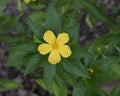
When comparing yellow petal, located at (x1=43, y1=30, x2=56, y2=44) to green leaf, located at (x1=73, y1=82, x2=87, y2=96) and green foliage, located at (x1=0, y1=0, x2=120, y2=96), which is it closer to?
green foliage, located at (x1=0, y1=0, x2=120, y2=96)

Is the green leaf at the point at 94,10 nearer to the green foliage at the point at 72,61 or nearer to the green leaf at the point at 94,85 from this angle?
the green foliage at the point at 72,61

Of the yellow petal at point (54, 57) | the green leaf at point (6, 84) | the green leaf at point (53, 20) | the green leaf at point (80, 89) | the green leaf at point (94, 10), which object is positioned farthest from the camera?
the green leaf at point (94, 10)

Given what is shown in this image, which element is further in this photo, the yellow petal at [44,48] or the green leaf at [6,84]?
the green leaf at [6,84]

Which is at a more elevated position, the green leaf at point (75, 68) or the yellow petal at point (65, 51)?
the yellow petal at point (65, 51)

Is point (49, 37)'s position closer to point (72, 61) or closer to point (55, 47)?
point (55, 47)

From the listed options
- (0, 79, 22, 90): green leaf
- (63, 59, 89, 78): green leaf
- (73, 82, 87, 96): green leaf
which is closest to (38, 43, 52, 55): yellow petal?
(63, 59, 89, 78): green leaf

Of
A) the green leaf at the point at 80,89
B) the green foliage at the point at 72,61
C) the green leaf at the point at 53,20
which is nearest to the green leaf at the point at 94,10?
the green foliage at the point at 72,61

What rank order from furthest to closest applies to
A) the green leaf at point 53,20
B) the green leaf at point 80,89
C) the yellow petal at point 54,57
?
the green leaf at point 80,89, the green leaf at point 53,20, the yellow petal at point 54,57
